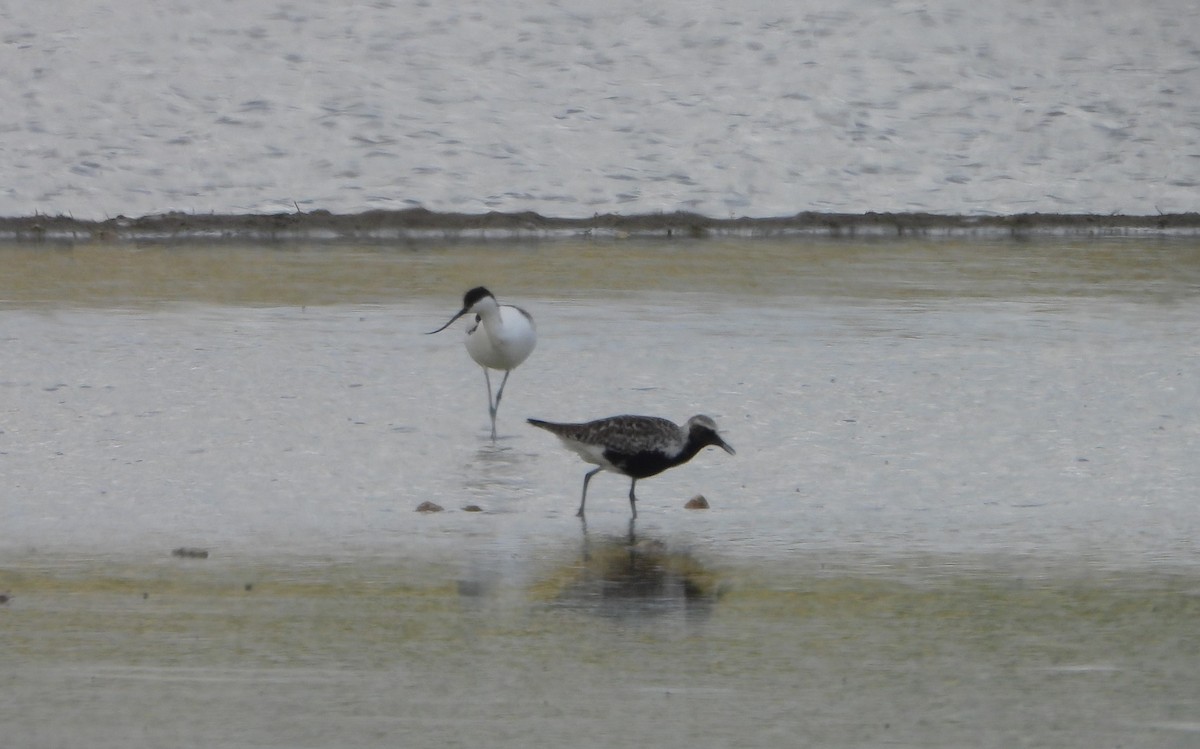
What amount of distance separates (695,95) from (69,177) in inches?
A: 262

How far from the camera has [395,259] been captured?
1717 centimetres

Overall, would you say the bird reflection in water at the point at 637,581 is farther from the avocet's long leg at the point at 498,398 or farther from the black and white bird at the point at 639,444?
the avocet's long leg at the point at 498,398

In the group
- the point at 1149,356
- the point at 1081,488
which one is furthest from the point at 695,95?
the point at 1081,488

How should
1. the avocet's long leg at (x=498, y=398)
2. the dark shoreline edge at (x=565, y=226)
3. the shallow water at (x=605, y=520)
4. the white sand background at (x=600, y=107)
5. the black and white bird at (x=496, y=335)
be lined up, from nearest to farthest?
the shallow water at (x=605, y=520) < the avocet's long leg at (x=498, y=398) < the black and white bird at (x=496, y=335) < the dark shoreline edge at (x=565, y=226) < the white sand background at (x=600, y=107)

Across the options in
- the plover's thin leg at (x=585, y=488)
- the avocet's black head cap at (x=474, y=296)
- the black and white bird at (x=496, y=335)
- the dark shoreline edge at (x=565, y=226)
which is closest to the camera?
the plover's thin leg at (x=585, y=488)

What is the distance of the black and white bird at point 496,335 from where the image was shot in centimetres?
1112

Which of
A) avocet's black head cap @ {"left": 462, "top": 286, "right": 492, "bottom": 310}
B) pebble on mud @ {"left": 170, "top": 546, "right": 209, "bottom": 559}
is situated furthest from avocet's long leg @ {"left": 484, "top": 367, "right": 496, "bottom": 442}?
pebble on mud @ {"left": 170, "top": 546, "right": 209, "bottom": 559}

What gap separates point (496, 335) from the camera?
11.1 m

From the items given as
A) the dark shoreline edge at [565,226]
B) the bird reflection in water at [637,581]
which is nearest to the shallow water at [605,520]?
the bird reflection in water at [637,581]

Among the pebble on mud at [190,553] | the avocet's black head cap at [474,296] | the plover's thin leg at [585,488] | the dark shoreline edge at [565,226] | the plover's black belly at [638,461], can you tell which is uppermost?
the avocet's black head cap at [474,296]

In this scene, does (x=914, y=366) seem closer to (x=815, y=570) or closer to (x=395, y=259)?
(x=815, y=570)

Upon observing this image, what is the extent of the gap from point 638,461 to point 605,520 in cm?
28

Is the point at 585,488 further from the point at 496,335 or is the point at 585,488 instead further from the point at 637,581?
the point at 496,335

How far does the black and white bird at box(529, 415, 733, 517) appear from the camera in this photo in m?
8.27
